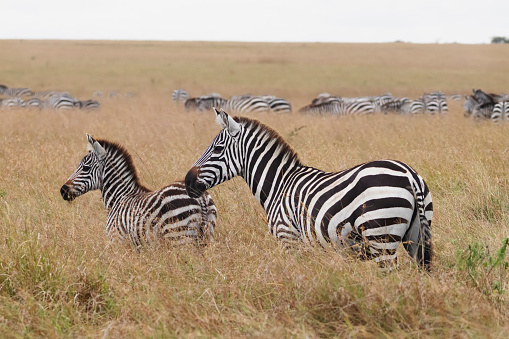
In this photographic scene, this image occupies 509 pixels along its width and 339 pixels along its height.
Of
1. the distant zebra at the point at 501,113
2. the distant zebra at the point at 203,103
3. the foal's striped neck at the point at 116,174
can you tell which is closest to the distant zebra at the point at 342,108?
the distant zebra at the point at 203,103

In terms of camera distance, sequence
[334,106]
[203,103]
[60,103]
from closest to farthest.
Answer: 1. [334,106]
2. [203,103]
3. [60,103]

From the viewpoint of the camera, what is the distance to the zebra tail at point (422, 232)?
3.99 m

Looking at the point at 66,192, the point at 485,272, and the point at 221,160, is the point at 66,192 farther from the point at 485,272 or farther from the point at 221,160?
the point at 485,272

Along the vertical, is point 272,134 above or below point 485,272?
above

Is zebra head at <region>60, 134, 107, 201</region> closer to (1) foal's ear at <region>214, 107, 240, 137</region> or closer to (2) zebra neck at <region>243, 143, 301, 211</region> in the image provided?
(1) foal's ear at <region>214, 107, 240, 137</region>

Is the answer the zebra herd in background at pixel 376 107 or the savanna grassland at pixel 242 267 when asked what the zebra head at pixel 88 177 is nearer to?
the savanna grassland at pixel 242 267

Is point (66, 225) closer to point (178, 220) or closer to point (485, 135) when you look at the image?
point (178, 220)

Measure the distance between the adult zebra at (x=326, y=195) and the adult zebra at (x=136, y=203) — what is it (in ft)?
0.70

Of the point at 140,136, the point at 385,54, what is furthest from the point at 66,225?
the point at 385,54

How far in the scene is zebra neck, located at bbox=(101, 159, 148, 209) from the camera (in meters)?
5.86

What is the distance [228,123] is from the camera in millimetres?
5121

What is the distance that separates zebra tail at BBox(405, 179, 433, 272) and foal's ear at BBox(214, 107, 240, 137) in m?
1.79

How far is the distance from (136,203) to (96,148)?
90cm

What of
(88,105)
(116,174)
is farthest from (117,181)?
(88,105)
